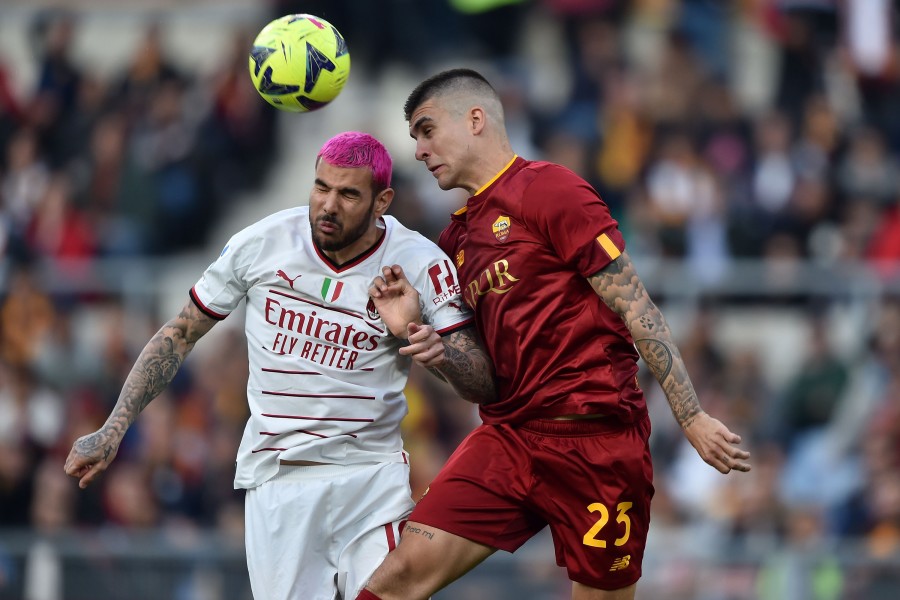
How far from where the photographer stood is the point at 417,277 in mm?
6852

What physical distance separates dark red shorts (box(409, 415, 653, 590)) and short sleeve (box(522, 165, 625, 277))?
74cm

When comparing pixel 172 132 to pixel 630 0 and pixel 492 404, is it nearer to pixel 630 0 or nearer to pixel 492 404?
pixel 630 0

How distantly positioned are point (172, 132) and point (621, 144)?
4349 mm

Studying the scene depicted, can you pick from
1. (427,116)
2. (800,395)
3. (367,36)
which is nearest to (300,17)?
(427,116)

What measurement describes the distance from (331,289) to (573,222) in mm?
1095

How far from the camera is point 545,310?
673 centimetres

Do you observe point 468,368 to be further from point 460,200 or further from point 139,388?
point 460,200

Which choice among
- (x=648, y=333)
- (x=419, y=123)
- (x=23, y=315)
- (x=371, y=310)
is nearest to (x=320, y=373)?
(x=371, y=310)

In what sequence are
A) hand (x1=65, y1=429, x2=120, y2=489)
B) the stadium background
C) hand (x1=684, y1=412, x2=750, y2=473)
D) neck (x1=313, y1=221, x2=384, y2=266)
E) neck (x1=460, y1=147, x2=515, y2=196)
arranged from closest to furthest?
hand (x1=684, y1=412, x2=750, y2=473) → hand (x1=65, y1=429, x2=120, y2=489) → neck (x1=313, y1=221, x2=384, y2=266) → neck (x1=460, y1=147, x2=515, y2=196) → the stadium background

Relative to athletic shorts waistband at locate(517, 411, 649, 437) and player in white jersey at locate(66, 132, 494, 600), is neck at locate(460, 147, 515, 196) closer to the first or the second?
player in white jersey at locate(66, 132, 494, 600)

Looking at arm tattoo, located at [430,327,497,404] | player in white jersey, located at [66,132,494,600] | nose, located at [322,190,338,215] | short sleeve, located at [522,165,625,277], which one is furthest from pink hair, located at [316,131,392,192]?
arm tattoo, located at [430,327,497,404]

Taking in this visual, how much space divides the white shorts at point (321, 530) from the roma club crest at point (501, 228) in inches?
44.6

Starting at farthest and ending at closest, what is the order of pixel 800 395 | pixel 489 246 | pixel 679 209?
1. pixel 679 209
2. pixel 800 395
3. pixel 489 246

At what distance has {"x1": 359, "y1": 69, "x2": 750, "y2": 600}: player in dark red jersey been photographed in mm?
6590
